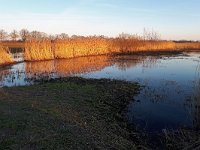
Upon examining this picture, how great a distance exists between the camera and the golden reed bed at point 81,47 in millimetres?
33347

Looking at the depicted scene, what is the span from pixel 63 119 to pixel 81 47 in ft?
101

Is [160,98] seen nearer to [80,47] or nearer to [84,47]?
[80,47]

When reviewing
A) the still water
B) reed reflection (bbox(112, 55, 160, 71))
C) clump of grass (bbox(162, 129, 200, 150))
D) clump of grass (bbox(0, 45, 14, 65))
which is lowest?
clump of grass (bbox(162, 129, 200, 150))

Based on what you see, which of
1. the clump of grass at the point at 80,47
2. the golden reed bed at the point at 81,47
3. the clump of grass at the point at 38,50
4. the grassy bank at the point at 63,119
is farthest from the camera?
the clump of grass at the point at 80,47

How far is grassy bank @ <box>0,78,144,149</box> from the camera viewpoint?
26.2ft

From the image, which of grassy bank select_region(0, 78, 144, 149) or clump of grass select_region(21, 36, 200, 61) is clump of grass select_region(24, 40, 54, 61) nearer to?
clump of grass select_region(21, 36, 200, 61)

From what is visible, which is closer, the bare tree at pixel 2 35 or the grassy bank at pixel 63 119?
the grassy bank at pixel 63 119

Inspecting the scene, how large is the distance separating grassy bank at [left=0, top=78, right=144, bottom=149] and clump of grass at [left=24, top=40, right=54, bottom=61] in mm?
18085

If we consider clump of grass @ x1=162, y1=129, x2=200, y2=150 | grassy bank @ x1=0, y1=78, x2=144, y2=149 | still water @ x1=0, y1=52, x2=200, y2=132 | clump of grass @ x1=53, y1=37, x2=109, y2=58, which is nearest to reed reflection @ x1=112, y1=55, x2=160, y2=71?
still water @ x1=0, y1=52, x2=200, y2=132

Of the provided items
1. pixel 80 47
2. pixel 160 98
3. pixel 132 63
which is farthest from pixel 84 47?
pixel 160 98

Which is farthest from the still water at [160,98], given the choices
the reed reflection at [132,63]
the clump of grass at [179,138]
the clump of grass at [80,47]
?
the clump of grass at [80,47]

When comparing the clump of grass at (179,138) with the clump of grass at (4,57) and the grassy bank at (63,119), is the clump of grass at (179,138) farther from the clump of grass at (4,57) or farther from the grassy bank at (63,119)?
the clump of grass at (4,57)

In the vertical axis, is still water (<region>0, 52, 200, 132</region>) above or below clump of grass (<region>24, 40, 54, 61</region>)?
below

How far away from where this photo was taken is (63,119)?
9.76 metres
